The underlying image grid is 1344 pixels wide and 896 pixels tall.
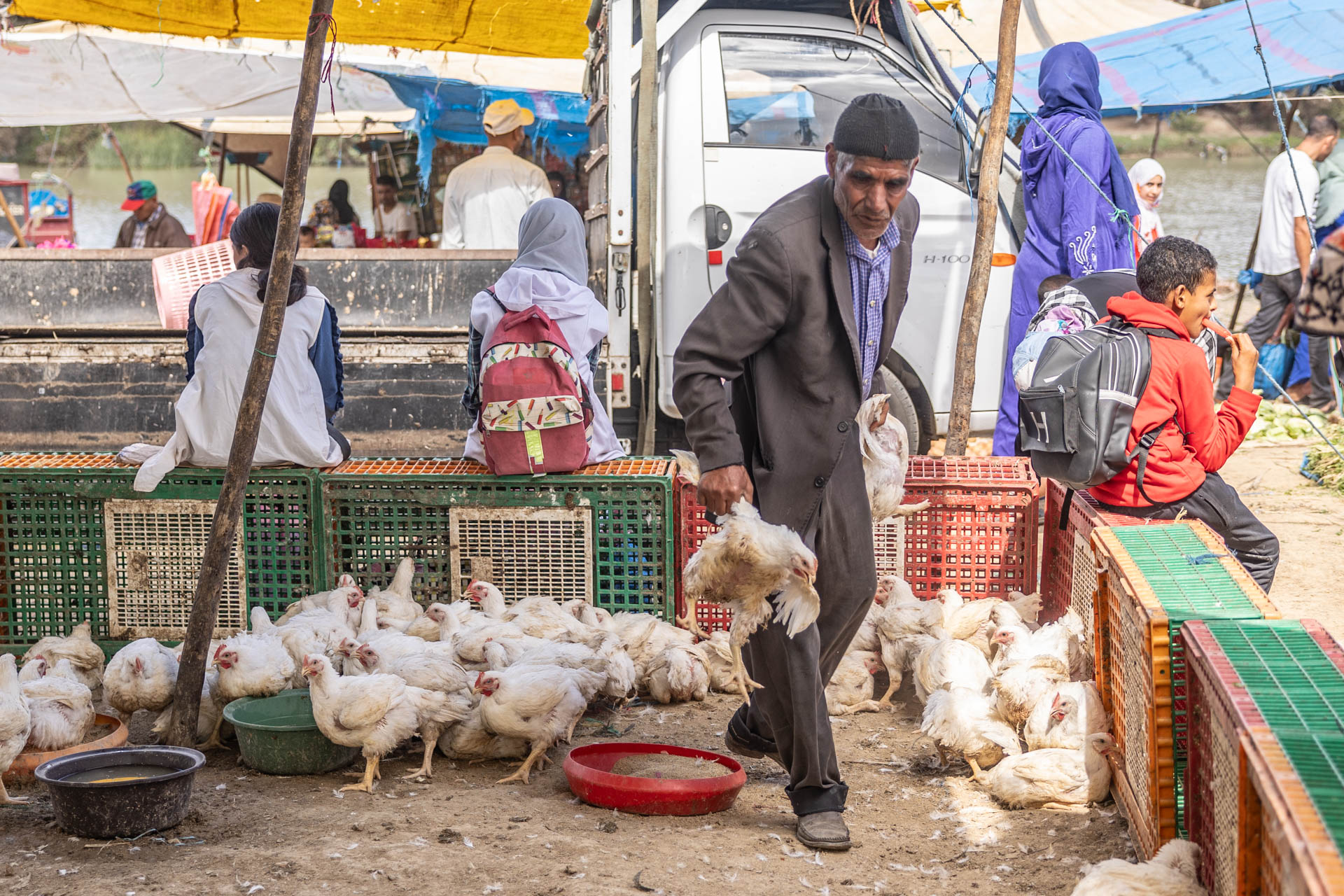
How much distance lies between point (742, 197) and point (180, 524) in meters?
3.18

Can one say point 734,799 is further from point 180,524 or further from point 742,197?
point 742,197

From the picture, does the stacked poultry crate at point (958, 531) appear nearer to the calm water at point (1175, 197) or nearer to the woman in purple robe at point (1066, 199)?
the woman in purple robe at point (1066, 199)

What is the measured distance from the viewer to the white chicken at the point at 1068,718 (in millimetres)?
3688

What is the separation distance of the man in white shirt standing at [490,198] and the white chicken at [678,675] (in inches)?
184

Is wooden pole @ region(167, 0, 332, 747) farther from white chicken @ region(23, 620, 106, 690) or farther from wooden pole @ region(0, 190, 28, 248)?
wooden pole @ region(0, 190, 28, 248)

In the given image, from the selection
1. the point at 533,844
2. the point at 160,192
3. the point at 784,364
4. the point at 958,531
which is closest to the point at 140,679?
the point at 533,844

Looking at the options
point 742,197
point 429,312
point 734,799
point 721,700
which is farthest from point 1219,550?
point 429,312

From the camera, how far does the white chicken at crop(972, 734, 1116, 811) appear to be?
356 centimetres

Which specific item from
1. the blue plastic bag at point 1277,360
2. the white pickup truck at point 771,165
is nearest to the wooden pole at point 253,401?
the white pickup truck at point 771,165

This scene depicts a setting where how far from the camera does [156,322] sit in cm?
725

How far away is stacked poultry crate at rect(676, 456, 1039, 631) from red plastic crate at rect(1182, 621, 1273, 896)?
2.02 meters

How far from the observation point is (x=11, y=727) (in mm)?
3496

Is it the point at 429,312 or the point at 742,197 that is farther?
the point at 429,312

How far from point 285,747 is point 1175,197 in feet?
90.7
